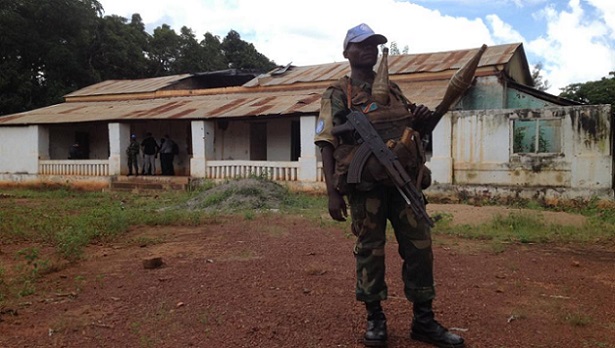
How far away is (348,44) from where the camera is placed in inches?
109

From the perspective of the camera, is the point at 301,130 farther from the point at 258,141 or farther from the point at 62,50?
the point at 62,50

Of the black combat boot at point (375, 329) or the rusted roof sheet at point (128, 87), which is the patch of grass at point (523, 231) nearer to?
the black combat boot at point (375, 329)

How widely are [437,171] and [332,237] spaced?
5208 millimetres

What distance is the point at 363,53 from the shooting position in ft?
9.03

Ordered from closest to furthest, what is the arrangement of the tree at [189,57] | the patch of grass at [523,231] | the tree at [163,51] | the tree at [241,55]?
the patch of grass at [523,231] < the tree at [163,51] < the tree at [189,57] < the tree at [241,55]

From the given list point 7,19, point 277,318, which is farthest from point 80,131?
point 277,318

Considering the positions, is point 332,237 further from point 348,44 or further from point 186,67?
point 186,67

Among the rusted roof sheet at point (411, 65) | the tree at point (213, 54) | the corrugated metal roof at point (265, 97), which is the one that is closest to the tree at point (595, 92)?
the rusted roof sheet at point (411, 65)

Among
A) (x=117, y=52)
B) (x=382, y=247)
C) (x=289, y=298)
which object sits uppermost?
(x=117, y=52)

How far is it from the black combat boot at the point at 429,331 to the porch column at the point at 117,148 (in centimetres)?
1297

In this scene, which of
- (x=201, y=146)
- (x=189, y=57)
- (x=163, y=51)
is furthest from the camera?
(x=189, y=57)

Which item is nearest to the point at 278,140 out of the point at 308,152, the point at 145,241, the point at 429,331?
the point at 308,152

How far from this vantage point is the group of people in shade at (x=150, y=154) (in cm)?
1446

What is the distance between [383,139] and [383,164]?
0.17m
